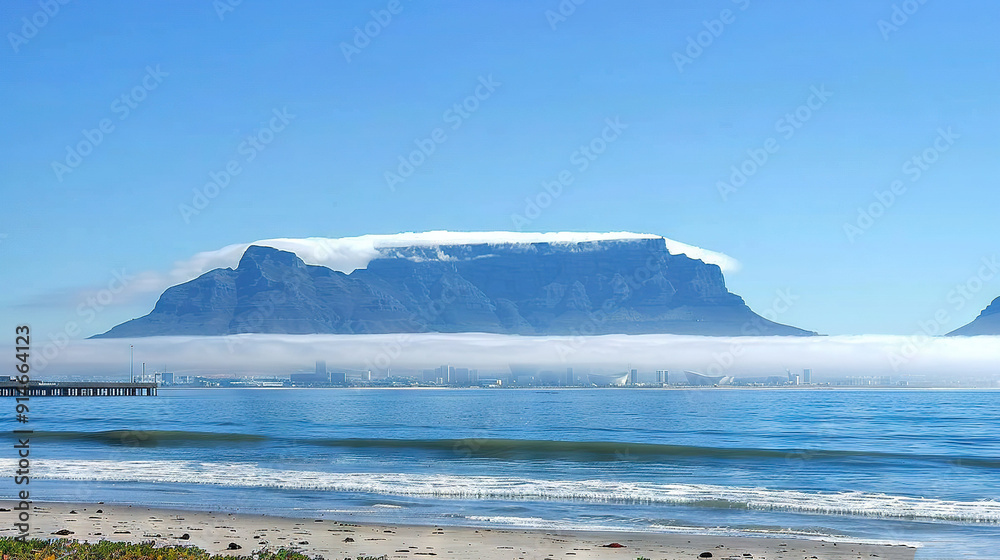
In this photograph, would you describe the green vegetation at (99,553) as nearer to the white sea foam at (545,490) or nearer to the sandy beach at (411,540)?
the sandy beach at (411,540)

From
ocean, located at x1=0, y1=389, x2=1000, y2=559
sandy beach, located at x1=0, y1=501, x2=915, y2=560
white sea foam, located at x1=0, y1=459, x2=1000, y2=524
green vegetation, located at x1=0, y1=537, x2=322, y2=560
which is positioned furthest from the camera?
white sea foam, located at x1=0, y1=459, x2=1000, y2=524

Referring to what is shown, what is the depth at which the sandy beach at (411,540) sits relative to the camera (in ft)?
58.6

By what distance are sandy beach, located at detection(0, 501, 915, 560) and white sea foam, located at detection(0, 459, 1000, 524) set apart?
256 inches

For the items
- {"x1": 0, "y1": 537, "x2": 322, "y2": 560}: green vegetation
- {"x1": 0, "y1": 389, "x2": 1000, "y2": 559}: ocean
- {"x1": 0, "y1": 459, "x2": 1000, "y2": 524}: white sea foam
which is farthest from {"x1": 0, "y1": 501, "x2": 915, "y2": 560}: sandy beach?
{"x1": 0, "y1": 459, "x2": 1000, "y2": 524}: white sea foam

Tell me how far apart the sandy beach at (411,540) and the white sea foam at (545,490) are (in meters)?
6.49

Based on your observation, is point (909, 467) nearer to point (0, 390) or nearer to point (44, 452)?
point (44, 452)

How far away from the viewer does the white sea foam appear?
1022 inches

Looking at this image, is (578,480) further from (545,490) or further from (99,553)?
(99,553)

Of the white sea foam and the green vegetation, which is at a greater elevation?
the green vegetation

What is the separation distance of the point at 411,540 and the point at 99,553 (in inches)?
263

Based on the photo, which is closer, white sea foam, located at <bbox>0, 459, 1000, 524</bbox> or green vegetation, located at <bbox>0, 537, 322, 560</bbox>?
green vegetation, located at <bbox>0, 537, 322, 560</bbox>

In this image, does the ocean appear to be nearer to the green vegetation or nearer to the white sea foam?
the white sea foam

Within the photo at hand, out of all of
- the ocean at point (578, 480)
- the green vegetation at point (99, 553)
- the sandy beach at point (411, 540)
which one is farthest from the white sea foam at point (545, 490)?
the green vegetation at point (99, 553)

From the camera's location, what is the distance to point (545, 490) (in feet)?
98.0
